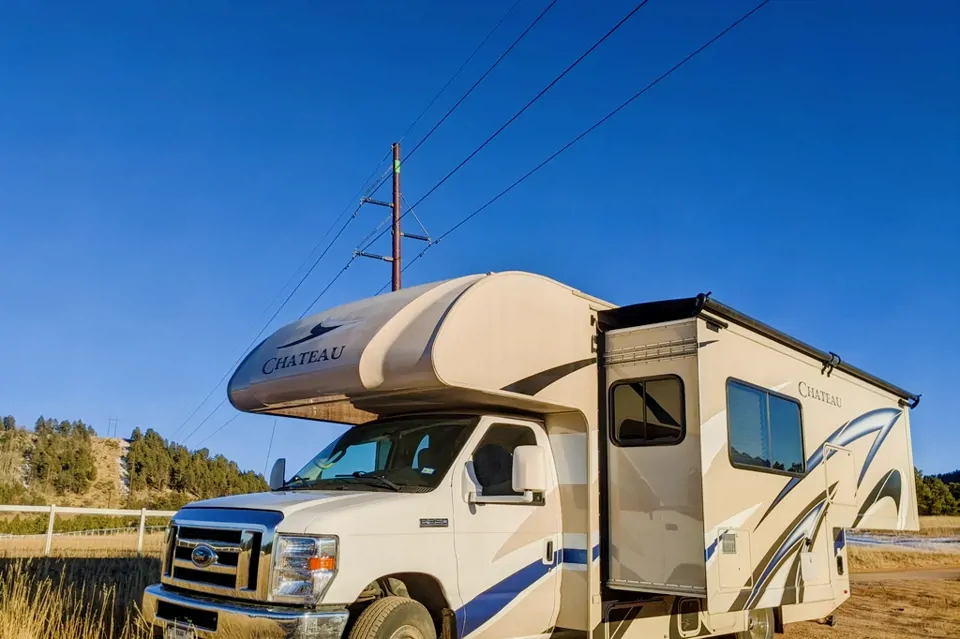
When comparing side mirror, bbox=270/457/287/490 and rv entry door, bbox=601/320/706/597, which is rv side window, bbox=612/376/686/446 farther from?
side mirror, bbox=270/457/287/490

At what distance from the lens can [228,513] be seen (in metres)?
5.83

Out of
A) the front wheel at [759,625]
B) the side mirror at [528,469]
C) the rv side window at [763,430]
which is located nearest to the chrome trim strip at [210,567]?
the side mirror at [528,469]

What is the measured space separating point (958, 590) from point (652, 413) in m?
12.8

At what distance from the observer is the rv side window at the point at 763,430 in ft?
24.8

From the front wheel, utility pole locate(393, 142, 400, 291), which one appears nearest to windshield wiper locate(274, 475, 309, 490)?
the front wheel

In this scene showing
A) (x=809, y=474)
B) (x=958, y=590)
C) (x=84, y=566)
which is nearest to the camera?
(x=809, y=474)

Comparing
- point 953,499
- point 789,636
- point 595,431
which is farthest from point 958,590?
point 953,499

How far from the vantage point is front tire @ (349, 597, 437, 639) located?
5.27 meters

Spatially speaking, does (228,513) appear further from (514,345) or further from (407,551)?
(514,345)

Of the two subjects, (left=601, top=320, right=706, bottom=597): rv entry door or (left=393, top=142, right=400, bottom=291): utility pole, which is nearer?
(left=601, top=320, right=706, bottom=597): rv entry door

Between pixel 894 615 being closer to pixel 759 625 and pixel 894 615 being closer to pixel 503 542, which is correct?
pixel 759 625

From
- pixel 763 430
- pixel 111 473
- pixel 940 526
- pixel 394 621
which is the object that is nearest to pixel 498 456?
pixel 394 621

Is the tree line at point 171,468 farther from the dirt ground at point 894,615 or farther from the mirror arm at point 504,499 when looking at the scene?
the mirror arm at point 504,499

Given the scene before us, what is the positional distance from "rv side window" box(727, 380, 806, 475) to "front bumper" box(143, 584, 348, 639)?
3.87m
